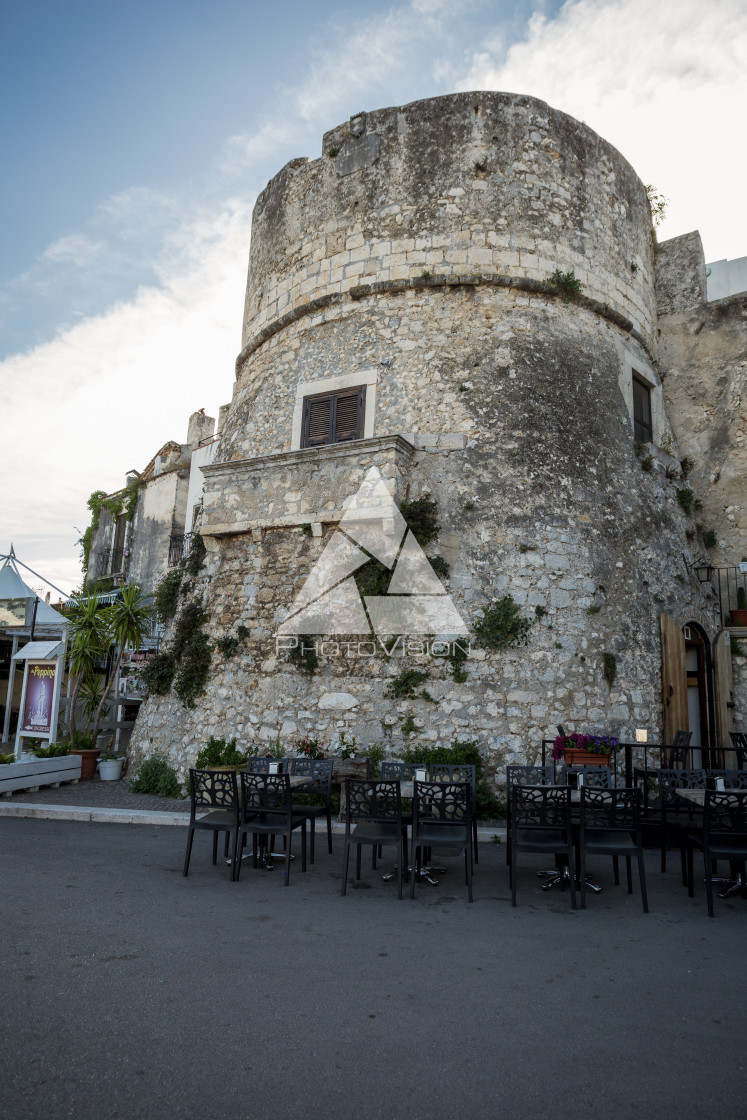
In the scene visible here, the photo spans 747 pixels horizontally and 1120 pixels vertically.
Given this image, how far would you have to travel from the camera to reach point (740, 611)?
11445 mm

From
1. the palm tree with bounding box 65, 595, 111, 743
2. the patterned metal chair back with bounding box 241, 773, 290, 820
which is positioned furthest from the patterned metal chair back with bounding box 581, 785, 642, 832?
the palm tree with bounding box 65, 595, 111, 743

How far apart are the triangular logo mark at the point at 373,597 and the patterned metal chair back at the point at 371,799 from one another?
11.7ft

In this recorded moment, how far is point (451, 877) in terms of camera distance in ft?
19.6

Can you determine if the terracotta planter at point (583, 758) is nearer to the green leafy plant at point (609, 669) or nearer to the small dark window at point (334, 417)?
the green leafy plant at point (609, 669)

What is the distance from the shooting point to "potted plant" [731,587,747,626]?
37.4 feet

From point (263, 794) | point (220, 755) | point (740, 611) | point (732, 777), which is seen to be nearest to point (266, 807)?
point (263, 794)

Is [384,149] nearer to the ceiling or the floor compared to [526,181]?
nearer to the ceiling

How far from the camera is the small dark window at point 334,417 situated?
10430mm

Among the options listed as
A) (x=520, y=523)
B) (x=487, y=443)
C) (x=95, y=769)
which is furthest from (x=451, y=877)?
(x=95, y=769)

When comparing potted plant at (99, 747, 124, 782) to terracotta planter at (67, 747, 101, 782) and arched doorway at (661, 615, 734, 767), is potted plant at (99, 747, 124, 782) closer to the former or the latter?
terracotta planter at (67, 747, 101, 782)

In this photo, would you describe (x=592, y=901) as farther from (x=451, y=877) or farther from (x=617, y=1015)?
(x=617, y=1015)

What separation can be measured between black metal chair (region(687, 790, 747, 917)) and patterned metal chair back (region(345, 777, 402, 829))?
239 cm

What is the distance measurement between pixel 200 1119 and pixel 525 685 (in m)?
6.83

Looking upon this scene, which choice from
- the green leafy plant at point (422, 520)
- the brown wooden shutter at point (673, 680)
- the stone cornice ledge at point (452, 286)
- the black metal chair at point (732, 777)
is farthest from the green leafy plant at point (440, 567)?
the stone cornice ledge at point (452, 286)
